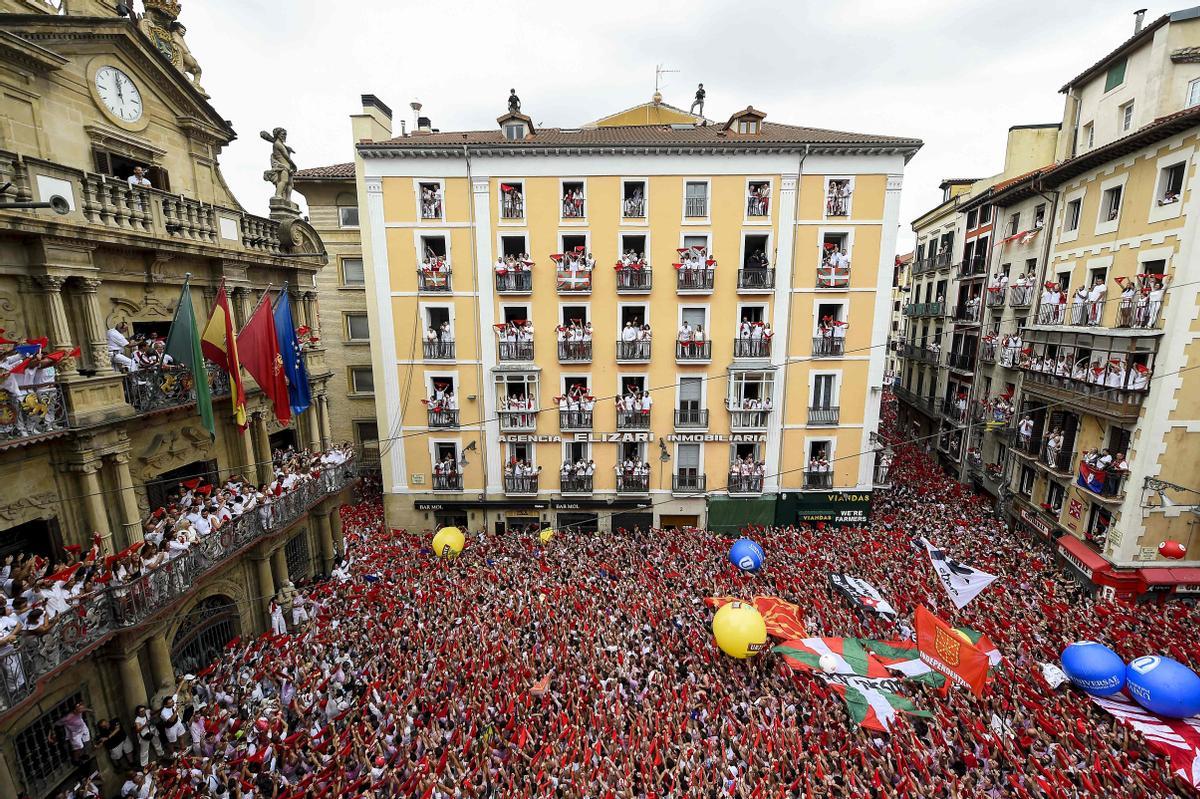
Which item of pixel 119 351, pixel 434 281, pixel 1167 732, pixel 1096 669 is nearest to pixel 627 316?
pixel 434 281

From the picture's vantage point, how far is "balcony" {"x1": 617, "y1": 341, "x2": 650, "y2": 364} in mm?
22875

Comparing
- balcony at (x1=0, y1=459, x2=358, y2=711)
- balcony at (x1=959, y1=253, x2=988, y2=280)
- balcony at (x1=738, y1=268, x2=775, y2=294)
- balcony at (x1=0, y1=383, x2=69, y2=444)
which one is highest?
balcony at (x1=959, y1=253, x2=988, y2=280)

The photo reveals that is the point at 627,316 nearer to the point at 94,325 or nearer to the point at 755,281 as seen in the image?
the point at 755,281

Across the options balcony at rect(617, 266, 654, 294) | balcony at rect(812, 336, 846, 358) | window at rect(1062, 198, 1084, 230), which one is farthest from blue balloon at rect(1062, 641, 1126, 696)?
balcony at rect(617, 266, 654, 294)

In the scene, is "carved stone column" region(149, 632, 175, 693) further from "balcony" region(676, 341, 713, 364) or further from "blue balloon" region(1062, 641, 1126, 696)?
"blue balloon" region(1062, 641, 1126, 696)

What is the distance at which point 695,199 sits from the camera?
22094mm

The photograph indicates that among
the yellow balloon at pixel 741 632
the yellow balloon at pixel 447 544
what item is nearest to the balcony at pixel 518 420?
the yellow balloon at pixel 447 544

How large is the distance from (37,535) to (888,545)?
86.6ft

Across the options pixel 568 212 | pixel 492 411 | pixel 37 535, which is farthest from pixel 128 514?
pixel 568 212

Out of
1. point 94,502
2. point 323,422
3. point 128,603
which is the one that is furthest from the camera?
Answer: point 323,422

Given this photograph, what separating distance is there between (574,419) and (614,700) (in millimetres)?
12652

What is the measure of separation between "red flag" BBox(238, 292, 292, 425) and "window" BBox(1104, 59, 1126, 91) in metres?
32.4

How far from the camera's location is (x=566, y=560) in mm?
20375

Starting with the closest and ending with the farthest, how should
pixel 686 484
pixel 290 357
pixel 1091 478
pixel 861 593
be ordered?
pixel 290 357 < pixel 861 593 < pixel 1091 478 < pixel 686 484
